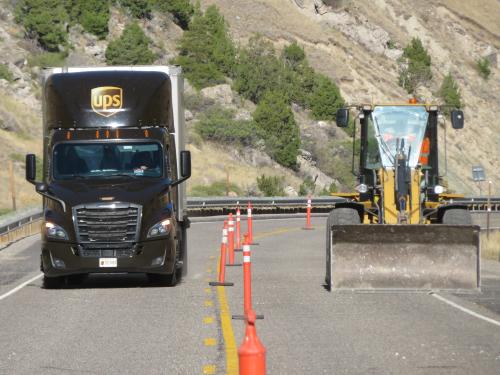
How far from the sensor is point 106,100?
768 inches

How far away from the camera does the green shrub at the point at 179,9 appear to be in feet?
288

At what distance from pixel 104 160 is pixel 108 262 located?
6.88ft

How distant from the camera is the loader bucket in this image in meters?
17.7

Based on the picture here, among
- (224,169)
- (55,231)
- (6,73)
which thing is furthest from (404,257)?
(6,73)

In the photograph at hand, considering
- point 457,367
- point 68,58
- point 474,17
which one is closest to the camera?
point 457,367

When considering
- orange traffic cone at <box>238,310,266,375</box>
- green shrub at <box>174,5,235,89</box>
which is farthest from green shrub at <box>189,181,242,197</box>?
orange traffic cone at <box>238,310,266,375</box>

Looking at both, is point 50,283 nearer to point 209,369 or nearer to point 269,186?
point 209,369

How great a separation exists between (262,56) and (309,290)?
232 feet

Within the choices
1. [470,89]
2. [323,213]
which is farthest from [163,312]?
[470,89]

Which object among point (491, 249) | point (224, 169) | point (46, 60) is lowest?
point (224, 169)

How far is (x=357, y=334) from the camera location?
13.0 m

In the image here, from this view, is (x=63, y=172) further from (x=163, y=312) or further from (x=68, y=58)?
(x=68, y=58)

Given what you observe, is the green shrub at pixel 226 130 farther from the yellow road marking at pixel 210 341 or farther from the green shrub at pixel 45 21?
the yellow road marking at pixel 210 341

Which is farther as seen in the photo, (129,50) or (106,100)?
(129,50)
